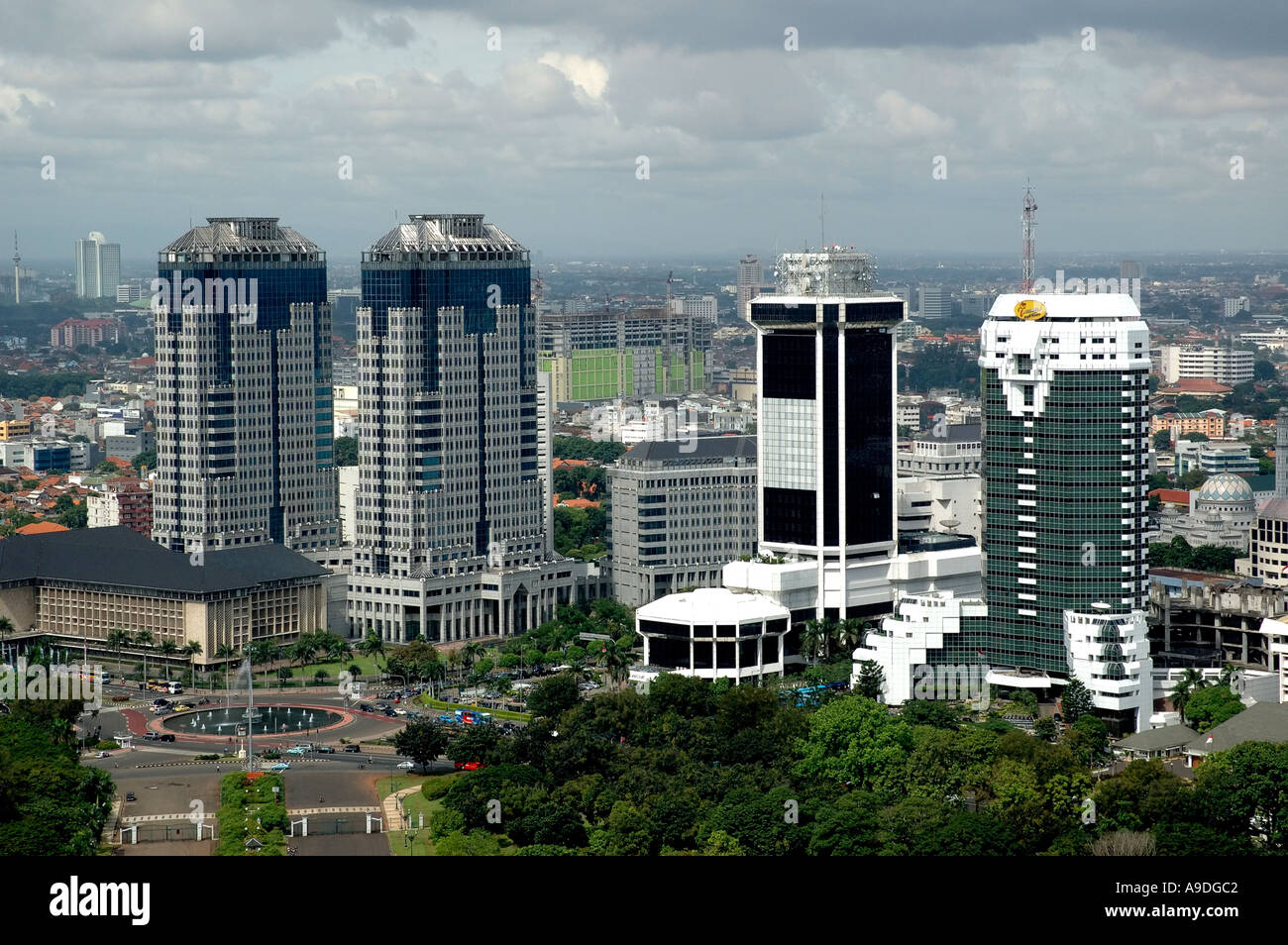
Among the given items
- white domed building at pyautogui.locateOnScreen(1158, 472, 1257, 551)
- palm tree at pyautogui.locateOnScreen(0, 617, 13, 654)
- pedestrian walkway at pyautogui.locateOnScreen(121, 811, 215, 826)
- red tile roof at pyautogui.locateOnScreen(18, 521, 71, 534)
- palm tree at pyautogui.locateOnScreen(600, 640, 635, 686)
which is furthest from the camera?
white domed building at pyautogui.locateOnScreen(1158, 472, 1257, 551)

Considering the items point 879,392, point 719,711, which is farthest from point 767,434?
point 719,711

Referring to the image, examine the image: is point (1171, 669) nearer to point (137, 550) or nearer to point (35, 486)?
A: point (137, 550)

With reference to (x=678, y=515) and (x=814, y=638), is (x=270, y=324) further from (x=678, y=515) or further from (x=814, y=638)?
(x=814, y=638)

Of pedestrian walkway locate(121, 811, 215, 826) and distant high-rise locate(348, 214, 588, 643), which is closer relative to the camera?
pedestrian walkway locate(121, 811, 215, 826)

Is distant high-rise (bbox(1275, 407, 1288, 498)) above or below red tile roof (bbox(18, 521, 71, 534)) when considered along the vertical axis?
above

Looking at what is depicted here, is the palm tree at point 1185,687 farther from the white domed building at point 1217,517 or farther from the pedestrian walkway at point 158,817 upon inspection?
the white domed building at point 1217,517

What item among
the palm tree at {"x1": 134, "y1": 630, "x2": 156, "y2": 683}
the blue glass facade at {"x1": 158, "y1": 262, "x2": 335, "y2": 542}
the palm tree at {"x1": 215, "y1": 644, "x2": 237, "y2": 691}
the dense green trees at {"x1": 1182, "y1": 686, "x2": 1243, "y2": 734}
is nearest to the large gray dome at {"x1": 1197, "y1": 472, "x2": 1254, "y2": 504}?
the dense green trees at {"x1": 1182, "y1": 686, "x2": 1243, "y2": 734}

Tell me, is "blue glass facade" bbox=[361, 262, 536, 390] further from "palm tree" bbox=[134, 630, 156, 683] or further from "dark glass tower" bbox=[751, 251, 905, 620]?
"palm tree" bbox=[134, 630, 156, 683]
